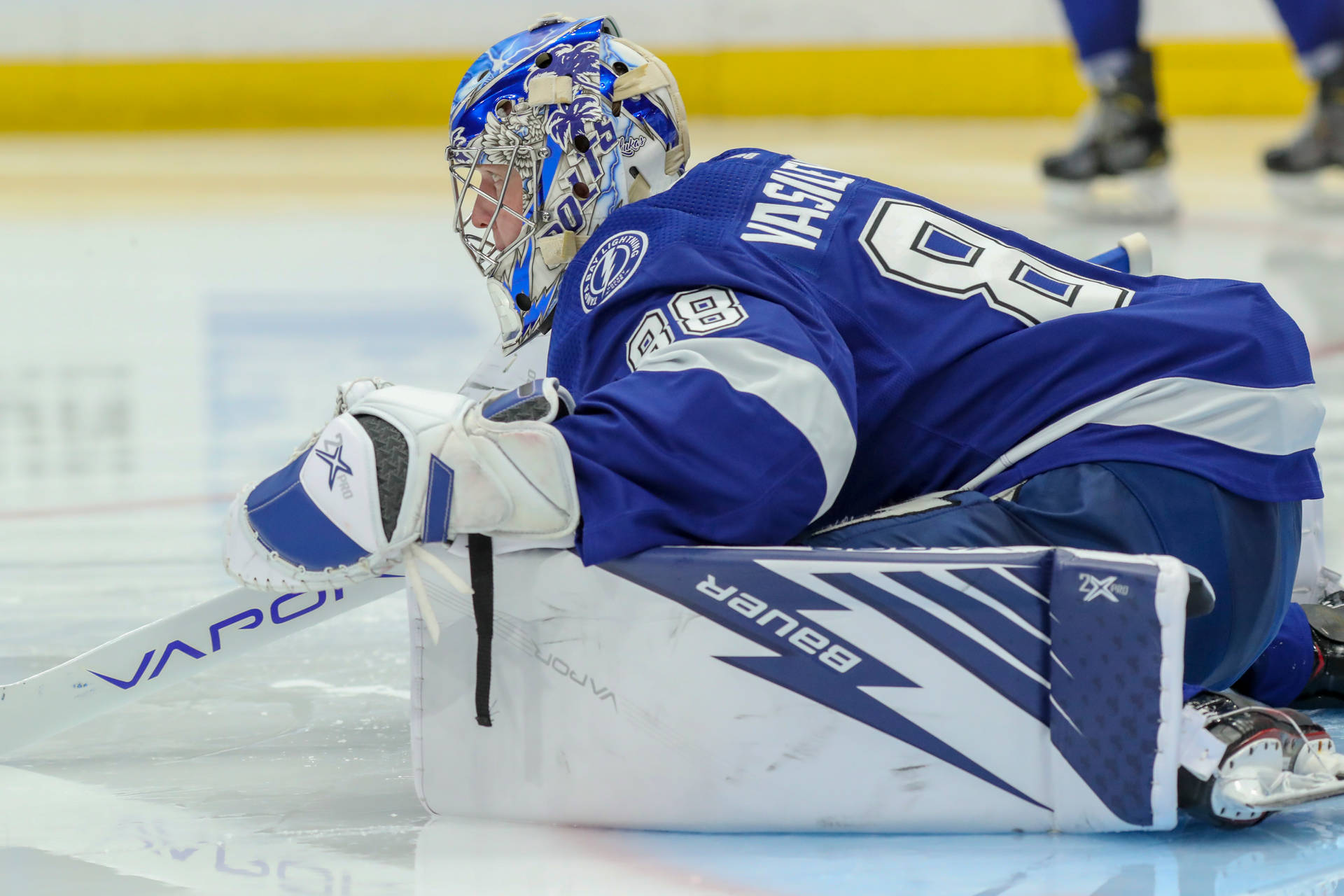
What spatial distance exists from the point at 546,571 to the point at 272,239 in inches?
188

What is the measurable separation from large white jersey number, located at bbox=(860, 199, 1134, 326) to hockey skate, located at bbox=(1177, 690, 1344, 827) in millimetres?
424

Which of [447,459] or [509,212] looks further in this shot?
[509,212]

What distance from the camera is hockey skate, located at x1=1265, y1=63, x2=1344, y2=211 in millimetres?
6555

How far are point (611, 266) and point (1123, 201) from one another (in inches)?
219

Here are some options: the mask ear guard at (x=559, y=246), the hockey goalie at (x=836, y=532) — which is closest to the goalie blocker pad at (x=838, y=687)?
the hockey goalie at (x=836, y=532)

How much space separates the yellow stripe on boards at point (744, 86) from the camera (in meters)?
9.52

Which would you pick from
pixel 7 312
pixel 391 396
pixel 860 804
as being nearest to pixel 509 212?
pixel 391 396

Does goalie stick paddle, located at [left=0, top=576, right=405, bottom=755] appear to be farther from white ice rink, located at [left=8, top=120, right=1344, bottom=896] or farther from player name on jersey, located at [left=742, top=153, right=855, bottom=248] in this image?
player name on jersey, located at [left=742, top=153, right=855, bottom=248]

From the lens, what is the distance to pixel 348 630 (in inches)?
92.0

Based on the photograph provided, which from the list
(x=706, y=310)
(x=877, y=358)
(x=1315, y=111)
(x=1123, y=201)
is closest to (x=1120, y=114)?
(x=1123, y=201)

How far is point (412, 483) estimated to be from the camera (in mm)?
1522

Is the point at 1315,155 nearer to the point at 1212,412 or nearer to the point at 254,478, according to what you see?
the point at 254,478

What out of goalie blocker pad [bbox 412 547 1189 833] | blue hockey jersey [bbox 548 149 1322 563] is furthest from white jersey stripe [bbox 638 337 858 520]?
goalie blocker pad [bbox 412 547 1189 833]

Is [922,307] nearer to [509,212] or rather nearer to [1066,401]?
[1066,401]
